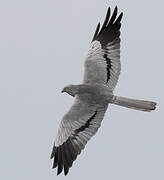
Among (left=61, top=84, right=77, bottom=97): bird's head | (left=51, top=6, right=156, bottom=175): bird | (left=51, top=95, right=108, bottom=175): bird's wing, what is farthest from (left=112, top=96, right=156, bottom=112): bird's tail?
(left=61, top=84, right=77, bottom=97): bird's head

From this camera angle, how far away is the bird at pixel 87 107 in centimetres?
1917

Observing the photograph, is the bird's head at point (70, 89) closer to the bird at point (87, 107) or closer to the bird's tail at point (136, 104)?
the bird at point (87, 107)

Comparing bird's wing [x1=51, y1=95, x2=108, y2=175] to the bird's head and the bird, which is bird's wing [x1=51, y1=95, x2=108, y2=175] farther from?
the bird's head

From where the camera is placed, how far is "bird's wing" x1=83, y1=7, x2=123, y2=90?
2019 centimetres

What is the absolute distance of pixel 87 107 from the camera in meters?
19.5

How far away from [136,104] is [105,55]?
2.38m

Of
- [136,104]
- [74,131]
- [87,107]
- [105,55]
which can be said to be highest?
[105,55]

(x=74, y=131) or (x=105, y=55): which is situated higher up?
(x=105, y=55)

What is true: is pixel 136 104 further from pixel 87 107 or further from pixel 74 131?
pixel 74 131

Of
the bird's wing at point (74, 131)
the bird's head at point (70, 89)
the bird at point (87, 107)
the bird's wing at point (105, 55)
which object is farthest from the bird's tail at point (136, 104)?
the bird's head at point (70, 89)

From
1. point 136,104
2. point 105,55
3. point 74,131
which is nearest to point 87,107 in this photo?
point 74,131

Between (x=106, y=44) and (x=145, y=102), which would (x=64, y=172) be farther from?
(x=106, y=44)

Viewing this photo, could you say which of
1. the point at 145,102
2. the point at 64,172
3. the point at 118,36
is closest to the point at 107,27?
the point at 118,36

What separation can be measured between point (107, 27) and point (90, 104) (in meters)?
3.28
